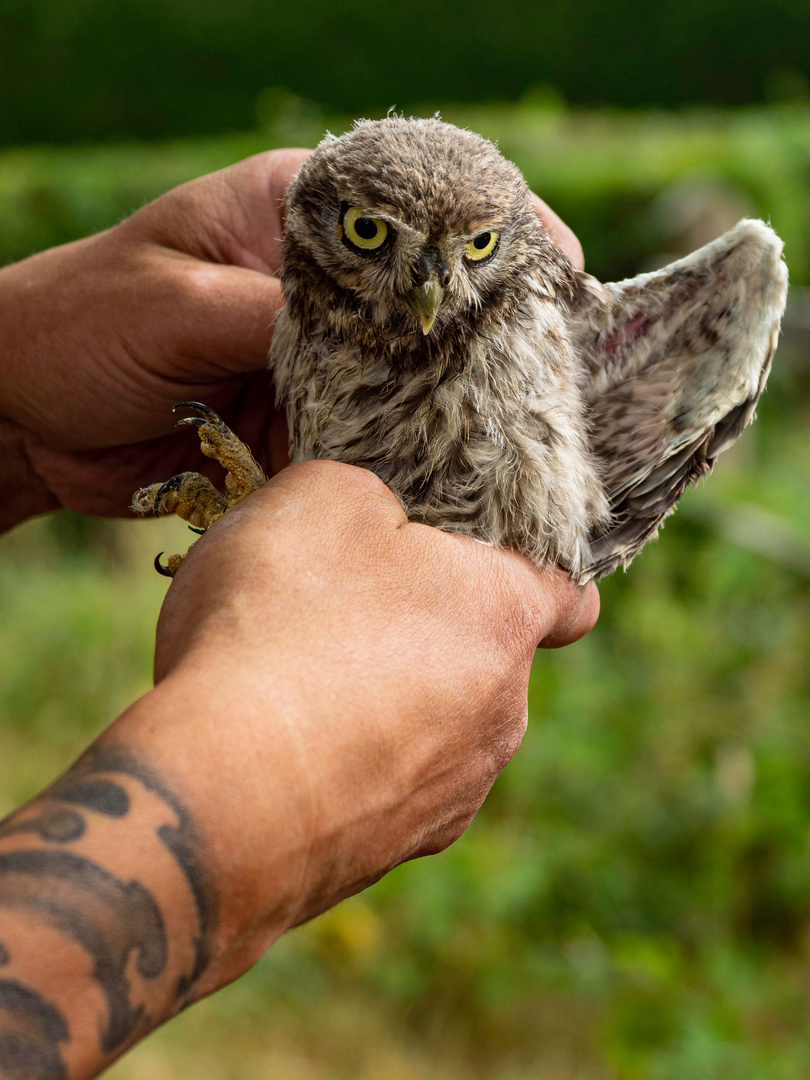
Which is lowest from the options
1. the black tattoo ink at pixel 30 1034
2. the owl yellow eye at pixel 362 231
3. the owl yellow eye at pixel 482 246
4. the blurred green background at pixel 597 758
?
the blurred green background at pixel 597 758

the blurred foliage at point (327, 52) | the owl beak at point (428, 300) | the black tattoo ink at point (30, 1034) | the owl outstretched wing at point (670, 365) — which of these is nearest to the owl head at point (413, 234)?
the owl beak at point (428, 300)

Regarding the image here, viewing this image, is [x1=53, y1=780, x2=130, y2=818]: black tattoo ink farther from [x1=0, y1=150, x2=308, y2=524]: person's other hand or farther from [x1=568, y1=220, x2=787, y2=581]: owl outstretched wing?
[x1=0, y1=150, x2=308, y2=524]: person's other hand

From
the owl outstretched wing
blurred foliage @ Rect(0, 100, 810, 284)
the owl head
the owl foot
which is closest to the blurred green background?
blurred foliage @ Rect(0, 100, 810, 284)

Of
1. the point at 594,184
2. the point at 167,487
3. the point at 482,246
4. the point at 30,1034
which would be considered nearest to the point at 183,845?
the point at 30,1034

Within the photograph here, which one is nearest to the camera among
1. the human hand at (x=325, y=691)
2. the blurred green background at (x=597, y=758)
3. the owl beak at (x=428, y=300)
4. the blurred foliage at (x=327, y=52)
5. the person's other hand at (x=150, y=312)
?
the human hand at (x=325, y=691)

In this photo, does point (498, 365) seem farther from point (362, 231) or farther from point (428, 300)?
point (362, 231)

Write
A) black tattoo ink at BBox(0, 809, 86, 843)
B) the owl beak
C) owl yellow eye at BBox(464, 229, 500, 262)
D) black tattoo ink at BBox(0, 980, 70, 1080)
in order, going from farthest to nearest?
1. owl yellow eye at BBox(464, 229, 500, 262)
2. the owl beak
3. black tattoo ink at BBox(0, 809, 86, 843)
4. black tattoo ink at BBox(0, 980, 70, 1080)

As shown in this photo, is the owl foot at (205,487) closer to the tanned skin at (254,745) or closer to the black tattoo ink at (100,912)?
the tanned skin at (254,745)

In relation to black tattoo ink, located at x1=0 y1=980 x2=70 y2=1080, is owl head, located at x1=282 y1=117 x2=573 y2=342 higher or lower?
higher
